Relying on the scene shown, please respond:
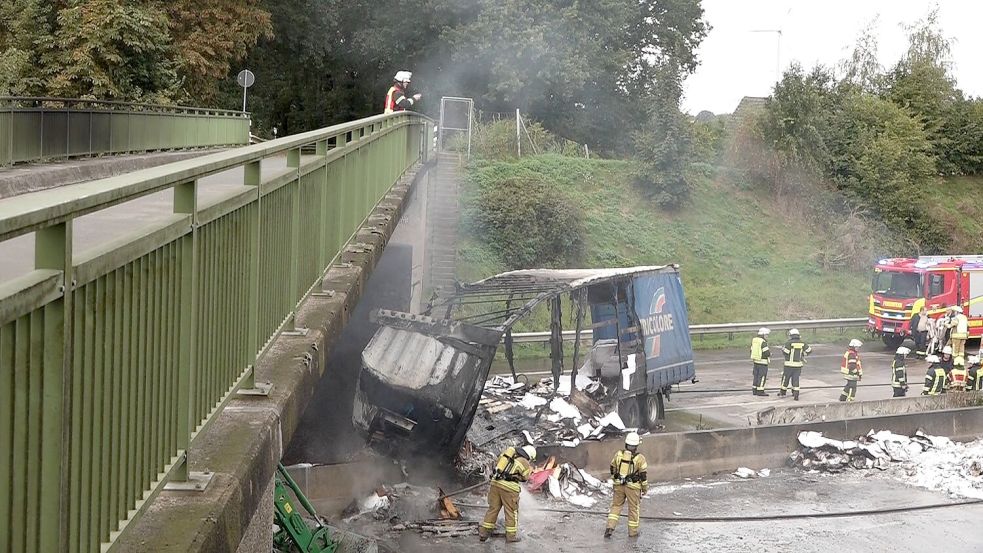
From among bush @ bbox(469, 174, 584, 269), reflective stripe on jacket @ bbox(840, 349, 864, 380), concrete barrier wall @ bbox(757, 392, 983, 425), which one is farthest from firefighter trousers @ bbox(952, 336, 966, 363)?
bush @ bbox(469, 174, 584, 269)

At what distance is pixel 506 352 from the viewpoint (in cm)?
1867

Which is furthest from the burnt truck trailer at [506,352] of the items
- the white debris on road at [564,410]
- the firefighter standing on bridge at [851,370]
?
the firefighter standing on bridge at [851,370]

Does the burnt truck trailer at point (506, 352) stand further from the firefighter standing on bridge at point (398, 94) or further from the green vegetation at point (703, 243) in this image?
the green vegetation at point (703, 243)

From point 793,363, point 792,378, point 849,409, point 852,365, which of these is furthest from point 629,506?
point 792,378

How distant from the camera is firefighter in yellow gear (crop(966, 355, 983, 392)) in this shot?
24.0 meters

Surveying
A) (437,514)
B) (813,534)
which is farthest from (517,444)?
(813,534)

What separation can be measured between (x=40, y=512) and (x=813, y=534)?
13888 millimetres

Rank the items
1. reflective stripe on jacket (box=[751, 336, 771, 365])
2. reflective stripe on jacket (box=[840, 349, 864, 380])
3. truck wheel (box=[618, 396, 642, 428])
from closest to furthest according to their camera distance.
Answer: truck wheel (box=[618, 396, 642, 428]) → reflective stripe on jacket (box=[840, 349, 864, 380]) → reflective stripe on jacket (box=[751, 336, 771, 365])

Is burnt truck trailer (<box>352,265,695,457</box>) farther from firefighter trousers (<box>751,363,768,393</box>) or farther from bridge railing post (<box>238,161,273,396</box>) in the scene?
bridge railing post (<box>238,161,273,396</box>)

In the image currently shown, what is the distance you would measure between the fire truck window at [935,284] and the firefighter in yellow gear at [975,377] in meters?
5.75

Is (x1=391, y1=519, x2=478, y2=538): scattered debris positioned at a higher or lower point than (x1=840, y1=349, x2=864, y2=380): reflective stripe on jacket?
lower

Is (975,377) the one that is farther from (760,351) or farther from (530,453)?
(530,453)

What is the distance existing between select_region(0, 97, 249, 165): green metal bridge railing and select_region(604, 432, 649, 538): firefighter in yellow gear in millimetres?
9370

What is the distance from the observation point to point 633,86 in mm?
45562
